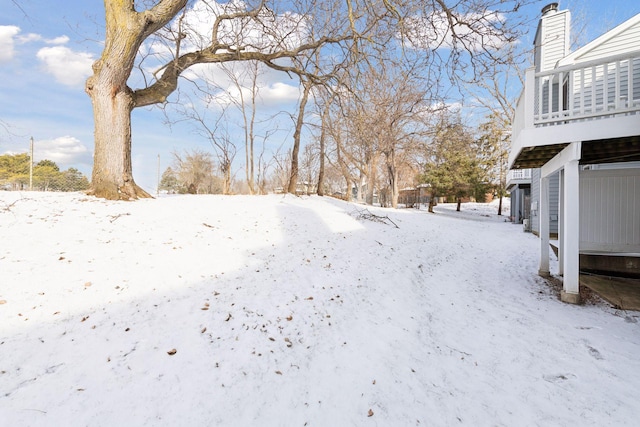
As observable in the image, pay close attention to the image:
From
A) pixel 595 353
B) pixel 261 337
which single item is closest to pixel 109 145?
pixel 261 337

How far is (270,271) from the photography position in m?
4.36

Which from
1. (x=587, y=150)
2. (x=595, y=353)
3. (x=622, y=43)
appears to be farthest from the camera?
(x=622, y=43)

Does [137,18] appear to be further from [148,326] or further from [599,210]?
[599,210]

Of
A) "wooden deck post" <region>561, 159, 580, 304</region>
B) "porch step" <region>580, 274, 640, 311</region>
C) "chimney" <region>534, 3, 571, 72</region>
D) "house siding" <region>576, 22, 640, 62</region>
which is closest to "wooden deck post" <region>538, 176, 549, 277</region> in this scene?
"porch step" <region>580, 274, 640, 311</region>

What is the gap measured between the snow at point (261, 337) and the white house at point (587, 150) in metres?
1.37

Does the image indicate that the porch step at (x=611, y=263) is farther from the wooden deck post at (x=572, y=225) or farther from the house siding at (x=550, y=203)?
the house siding at (x=550, y=203)

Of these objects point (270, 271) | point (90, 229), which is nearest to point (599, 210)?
point (270, 271)

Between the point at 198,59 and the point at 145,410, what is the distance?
8.20 meters

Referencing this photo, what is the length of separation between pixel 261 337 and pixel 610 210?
677cm

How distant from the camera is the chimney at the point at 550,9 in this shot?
1025 cm

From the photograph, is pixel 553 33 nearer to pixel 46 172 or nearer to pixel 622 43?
pixel 622 43

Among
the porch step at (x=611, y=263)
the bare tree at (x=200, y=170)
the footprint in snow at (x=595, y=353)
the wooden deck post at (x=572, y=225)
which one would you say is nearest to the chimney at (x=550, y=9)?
the porch step at (x=611, y=263)

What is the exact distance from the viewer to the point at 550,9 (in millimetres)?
10281

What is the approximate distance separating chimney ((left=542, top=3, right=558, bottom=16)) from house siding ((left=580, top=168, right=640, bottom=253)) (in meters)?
8.00
